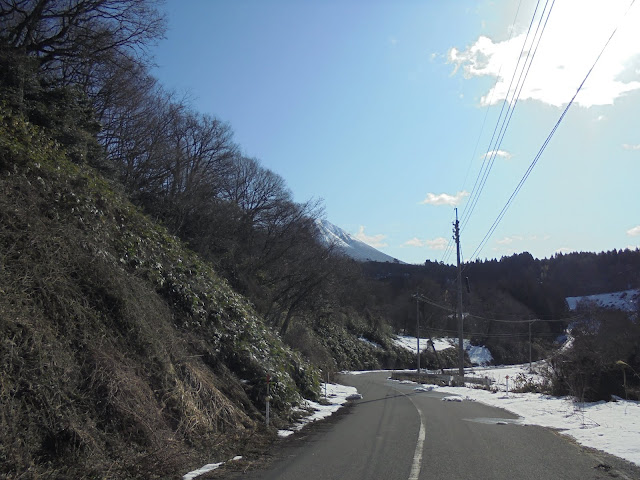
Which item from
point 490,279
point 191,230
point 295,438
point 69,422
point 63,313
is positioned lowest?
point 295,438

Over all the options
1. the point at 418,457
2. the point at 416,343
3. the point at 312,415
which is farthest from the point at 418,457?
the point at 416,343

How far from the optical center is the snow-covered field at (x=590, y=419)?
9.82 m

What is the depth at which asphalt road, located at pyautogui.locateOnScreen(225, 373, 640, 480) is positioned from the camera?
7434 mm

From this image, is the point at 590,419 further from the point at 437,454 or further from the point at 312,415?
the point at 312,415

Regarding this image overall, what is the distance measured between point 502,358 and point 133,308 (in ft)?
323

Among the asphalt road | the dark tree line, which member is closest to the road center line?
the asphalt road

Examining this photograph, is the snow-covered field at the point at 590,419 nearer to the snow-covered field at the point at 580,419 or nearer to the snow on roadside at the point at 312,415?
the snow-covered field at the point at 580,419

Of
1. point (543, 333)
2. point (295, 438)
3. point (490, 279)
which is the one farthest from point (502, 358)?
point (295, 438)

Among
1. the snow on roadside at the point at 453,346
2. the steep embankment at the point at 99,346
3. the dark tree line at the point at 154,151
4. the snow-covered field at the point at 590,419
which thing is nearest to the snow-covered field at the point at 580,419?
the snow-covered field at the point at 590,419

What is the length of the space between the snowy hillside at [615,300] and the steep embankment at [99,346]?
99.6 feet

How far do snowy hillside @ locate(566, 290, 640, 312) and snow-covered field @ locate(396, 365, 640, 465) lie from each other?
1803 cm

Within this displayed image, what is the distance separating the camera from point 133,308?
385 inches

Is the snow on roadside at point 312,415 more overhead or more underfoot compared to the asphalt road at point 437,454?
more underfoot

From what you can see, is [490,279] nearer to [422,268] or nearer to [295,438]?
[422,268]
